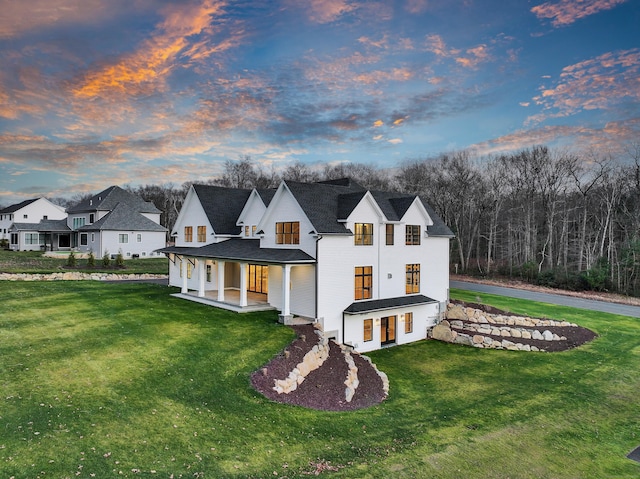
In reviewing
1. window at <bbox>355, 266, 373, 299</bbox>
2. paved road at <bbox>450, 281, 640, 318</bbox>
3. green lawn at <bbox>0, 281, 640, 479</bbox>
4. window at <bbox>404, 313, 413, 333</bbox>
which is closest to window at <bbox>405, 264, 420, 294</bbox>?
window at <bbox>404, 313, 413, 333</bbox>

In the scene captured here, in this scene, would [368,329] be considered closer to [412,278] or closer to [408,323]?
[408,323]

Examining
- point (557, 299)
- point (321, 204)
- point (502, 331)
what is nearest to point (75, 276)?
point (321, 204)

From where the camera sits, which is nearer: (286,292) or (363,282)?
(286,292)

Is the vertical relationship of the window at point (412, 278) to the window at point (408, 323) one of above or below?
above

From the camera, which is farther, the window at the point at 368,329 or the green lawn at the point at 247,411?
the window at the point at 368,329

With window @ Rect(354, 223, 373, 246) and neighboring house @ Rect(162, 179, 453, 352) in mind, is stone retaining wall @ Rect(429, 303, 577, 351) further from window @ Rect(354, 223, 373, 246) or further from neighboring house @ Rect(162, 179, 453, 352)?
window @ Rect(354, 223, 373, 246)

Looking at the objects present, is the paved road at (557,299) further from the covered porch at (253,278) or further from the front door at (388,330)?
the covered porch at (253,278)

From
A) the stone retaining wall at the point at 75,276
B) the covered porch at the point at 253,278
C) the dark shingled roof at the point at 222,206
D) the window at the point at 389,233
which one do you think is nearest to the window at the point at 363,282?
the window at the point at 389,233
